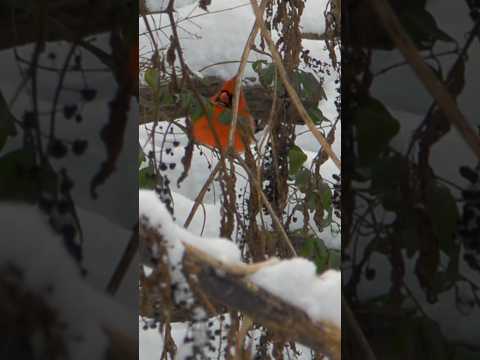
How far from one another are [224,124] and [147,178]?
0.35 feet

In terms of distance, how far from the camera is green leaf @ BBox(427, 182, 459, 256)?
0.41m

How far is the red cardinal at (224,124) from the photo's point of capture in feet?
2.18

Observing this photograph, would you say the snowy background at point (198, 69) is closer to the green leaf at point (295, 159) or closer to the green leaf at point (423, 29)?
the green leaf at point (295, 159)

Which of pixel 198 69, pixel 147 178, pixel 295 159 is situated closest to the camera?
pixel 147 178

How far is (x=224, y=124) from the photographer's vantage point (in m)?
Answer: 0.67

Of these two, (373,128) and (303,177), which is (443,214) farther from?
(303,177)

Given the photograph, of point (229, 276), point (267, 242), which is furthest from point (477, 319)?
point (267, 242)

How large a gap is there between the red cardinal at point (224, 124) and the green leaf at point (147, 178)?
2.4 inches

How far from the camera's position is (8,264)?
40cm

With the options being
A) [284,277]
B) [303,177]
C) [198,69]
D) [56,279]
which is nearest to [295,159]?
[303,177]

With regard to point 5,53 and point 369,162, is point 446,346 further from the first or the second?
point 5,53

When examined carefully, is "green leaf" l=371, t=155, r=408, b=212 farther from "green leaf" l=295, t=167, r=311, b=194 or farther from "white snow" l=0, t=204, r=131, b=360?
"green leaf" l=295, t=167, r=311, b=194

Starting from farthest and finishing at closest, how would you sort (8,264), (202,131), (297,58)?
(297,58)
(202,131)
(8,264)

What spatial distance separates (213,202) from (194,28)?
0.66 feet
